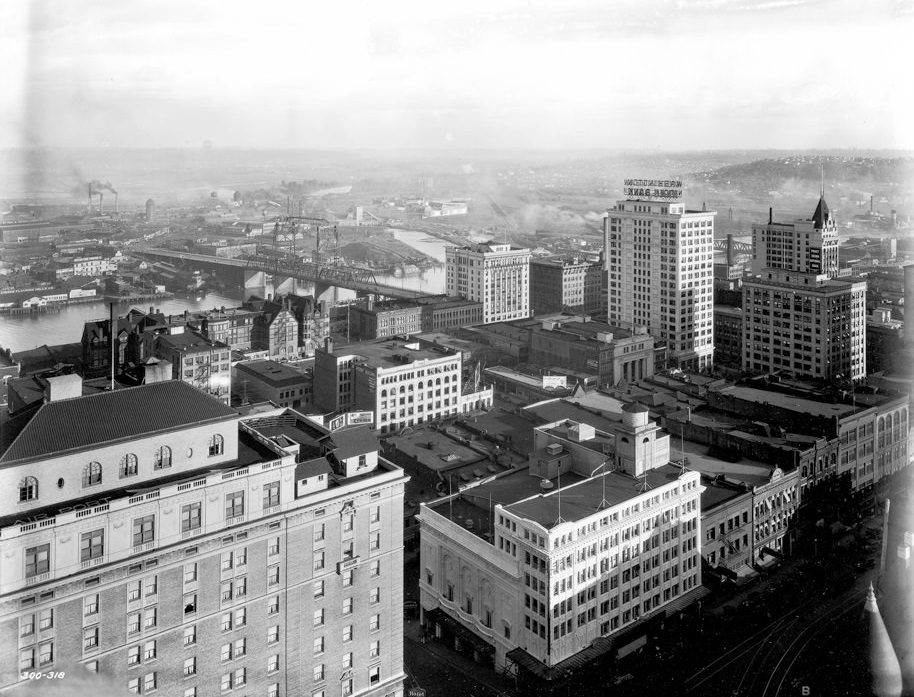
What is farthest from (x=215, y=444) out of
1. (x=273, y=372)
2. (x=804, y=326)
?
(x=804, y=326)

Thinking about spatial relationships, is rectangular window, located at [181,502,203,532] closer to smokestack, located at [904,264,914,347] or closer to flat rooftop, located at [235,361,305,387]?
flat rooftop, located at [235,361,305,387]

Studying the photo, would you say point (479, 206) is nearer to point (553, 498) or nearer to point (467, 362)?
point (467, 362)

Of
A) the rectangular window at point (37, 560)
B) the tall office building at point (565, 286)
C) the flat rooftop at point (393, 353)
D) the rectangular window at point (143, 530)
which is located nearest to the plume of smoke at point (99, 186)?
the tall office building at point (565, 286)

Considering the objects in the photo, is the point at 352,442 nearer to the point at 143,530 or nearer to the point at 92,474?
the point at 143,530

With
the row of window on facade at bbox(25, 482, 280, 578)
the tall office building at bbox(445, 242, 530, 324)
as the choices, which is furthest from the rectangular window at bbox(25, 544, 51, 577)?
the tall office building at bbox(445, 242, 530, 324)

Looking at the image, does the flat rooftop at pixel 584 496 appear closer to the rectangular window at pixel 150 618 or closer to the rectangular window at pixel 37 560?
the rectangular window at pixel 150 618

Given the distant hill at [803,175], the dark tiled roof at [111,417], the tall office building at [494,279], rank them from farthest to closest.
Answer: the distant hill at [803,175] < the tall office building at [494,279] < the dark tiled roof at [111,417]

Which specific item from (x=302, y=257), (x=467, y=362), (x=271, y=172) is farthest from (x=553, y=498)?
(x=271, y=172)
